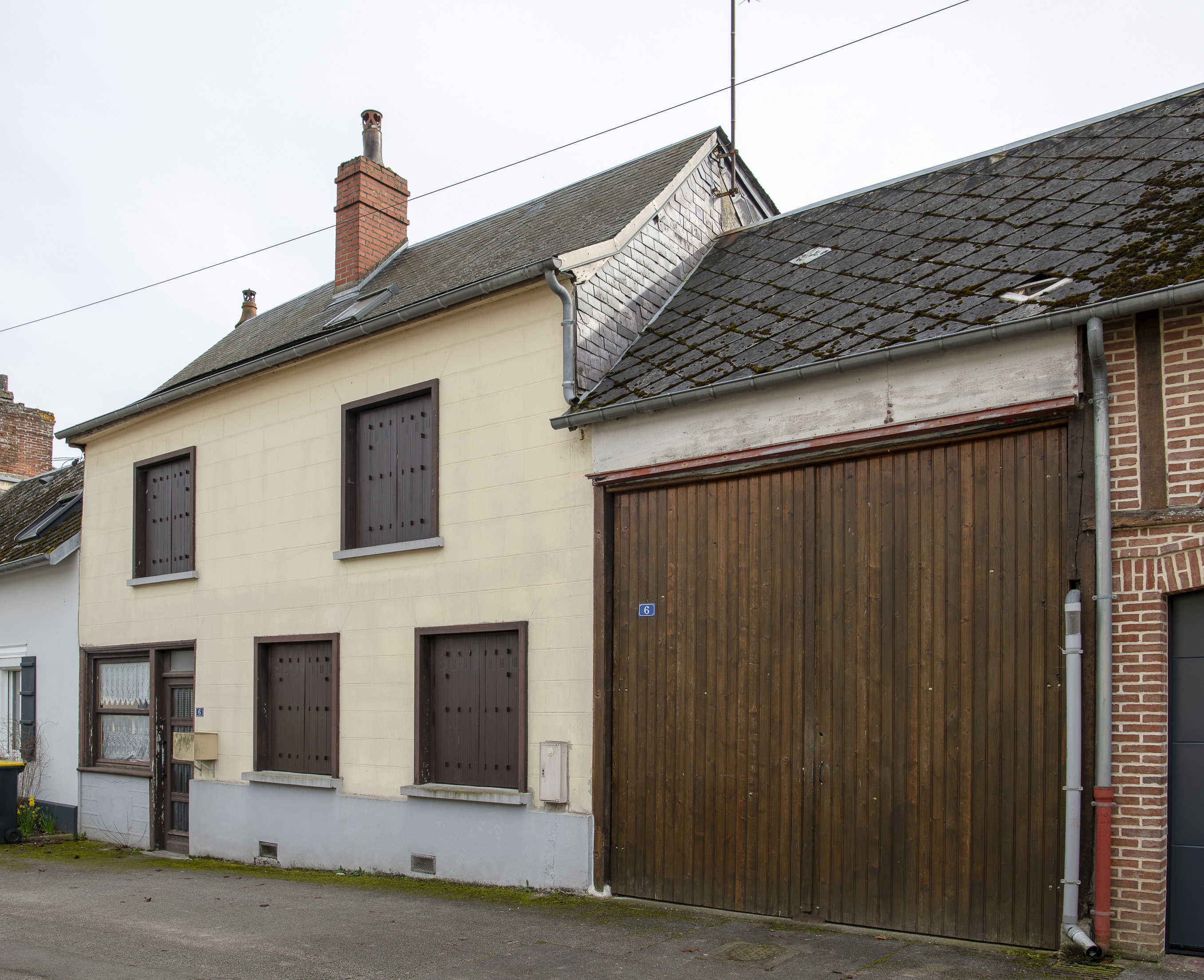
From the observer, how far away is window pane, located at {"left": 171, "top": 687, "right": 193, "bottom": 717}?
43.5ft

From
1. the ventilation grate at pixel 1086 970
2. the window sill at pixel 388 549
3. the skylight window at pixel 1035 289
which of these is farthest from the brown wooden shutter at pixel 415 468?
the ventilation grate at pixel 1086 970

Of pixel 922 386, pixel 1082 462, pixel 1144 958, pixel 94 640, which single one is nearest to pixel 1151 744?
pixel 1144 958

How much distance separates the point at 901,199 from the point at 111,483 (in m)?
11.1

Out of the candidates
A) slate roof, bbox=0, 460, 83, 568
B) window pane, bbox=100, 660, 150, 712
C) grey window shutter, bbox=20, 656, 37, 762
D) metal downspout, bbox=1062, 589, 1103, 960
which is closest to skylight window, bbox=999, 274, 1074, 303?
metal downspout, bbox=1062, 589, 1103, 960

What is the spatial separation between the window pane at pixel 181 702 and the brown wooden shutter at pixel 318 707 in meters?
2.58

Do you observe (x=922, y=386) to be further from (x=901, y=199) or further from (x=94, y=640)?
(x=94, y=640)

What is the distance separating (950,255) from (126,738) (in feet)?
39.2

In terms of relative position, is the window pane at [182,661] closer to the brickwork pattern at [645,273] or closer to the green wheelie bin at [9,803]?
the green wheelie bin at [9,803]

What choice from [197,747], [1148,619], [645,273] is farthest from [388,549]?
[1148,619]

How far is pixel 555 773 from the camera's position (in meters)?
8.84

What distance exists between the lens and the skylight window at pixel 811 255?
9.71m

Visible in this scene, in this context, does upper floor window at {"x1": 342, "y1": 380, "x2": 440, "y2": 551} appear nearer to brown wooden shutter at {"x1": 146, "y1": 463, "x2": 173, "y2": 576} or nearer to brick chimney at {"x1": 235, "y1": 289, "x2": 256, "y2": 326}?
brown wooden shutter at {"x1": 146, "y1": 463, "x2": 173, "y2": 576}

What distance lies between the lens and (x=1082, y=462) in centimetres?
657

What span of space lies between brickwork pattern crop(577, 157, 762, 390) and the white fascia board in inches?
2.3
